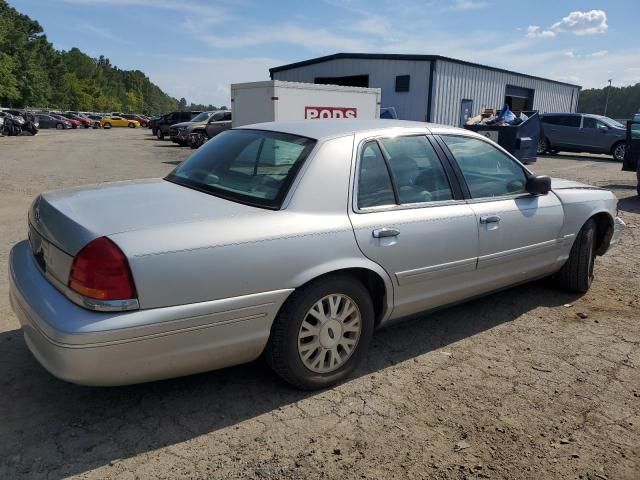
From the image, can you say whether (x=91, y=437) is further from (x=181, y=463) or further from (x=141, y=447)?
(x=181, y=463)

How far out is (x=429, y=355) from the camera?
11.7ft

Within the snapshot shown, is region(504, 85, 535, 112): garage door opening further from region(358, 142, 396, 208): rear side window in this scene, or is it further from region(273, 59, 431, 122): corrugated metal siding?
region(358, 142, 396, 208): rear side window

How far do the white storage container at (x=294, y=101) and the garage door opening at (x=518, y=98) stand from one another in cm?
1773

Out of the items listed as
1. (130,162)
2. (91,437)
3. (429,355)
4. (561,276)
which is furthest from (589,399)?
(130,162)

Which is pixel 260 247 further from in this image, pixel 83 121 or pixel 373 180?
pixel 83 121

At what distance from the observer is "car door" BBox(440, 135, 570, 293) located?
3715 millimetres

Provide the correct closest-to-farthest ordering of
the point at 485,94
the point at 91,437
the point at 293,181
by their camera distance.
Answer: the point at 91,437 < the point at 293,181 < the point at 485,94

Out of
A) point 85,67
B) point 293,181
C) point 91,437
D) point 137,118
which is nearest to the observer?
point 91,437

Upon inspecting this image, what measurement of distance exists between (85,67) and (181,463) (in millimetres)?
135479

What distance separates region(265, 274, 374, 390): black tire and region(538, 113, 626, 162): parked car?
20.3 metres

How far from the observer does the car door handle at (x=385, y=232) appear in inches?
120


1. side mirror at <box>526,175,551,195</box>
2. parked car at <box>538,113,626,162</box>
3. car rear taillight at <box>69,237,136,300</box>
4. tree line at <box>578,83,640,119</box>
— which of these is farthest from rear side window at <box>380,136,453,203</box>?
tree line at <box>578,83,640,119</box>

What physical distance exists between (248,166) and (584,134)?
20.4 m

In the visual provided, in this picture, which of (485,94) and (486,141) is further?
(485,94)
